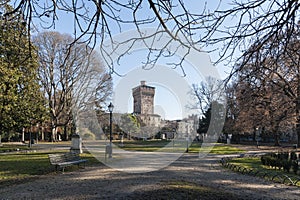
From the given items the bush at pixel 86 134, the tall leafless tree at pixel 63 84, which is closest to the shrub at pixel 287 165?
the tall leafless tree at pixel 63 84

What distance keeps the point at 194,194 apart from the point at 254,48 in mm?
3336

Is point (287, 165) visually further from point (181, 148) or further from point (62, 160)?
point (181, 148)

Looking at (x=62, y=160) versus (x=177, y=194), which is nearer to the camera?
(x=177, y=194)

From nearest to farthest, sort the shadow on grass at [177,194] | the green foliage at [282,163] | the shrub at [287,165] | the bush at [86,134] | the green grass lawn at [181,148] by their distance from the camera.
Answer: the shadow on grass at [177,194]
the green foliage at [282,163]
the shrub at [287,165]
the green grass lawn at [181,148]
the bush at [86,134]

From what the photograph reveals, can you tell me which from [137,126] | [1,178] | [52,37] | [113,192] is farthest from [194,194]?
[137,126]

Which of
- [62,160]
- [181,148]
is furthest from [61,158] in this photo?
[181,148]

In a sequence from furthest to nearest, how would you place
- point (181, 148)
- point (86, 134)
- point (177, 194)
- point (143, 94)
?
point (86, 134), point (181, 148), point (143, 94), point (177, 194)

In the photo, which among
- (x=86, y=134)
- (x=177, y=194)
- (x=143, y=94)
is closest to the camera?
(x=177, y=194)

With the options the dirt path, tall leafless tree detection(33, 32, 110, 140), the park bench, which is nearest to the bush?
tall leafless tree detection(33, 32, 110, 140)

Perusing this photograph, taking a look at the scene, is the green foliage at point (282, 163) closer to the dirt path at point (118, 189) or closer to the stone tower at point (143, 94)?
the dirt path at point (118, 189)

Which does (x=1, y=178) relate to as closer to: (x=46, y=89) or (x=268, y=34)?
(x=268, y=34)

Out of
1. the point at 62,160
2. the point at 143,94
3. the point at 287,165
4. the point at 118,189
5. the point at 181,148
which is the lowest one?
the point at 181,148

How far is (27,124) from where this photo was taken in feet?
69.4

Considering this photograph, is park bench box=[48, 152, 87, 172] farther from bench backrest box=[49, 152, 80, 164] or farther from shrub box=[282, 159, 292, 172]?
shrub box=[282, 159, 292, 172]
